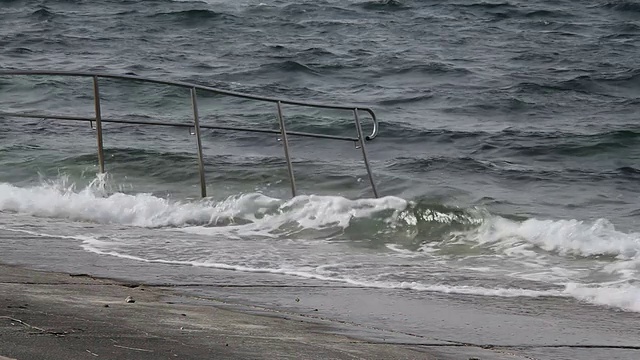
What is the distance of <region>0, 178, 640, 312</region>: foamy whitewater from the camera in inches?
298

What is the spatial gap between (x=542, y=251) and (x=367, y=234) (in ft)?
4.54

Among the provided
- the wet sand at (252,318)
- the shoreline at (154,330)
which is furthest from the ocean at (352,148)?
the shoreline at (154,330)

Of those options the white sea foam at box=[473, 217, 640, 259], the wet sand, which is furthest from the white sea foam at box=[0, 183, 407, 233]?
the wet sand

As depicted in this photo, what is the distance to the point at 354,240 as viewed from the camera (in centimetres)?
931

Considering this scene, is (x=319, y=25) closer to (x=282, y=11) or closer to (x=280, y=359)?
(x=282, y=11)

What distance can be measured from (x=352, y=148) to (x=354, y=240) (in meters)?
5.55

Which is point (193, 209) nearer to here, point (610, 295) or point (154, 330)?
point (610, 295)

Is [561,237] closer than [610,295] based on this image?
No

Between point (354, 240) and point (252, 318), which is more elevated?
point (252, 318)

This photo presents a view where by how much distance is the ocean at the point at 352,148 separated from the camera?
8.23 m

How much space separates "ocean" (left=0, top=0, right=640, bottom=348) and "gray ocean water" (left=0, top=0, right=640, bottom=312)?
0.04 meters

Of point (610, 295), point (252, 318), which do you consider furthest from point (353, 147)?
point (252, 318)

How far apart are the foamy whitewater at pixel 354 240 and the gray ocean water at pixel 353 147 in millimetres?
26

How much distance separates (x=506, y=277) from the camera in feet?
25.7
